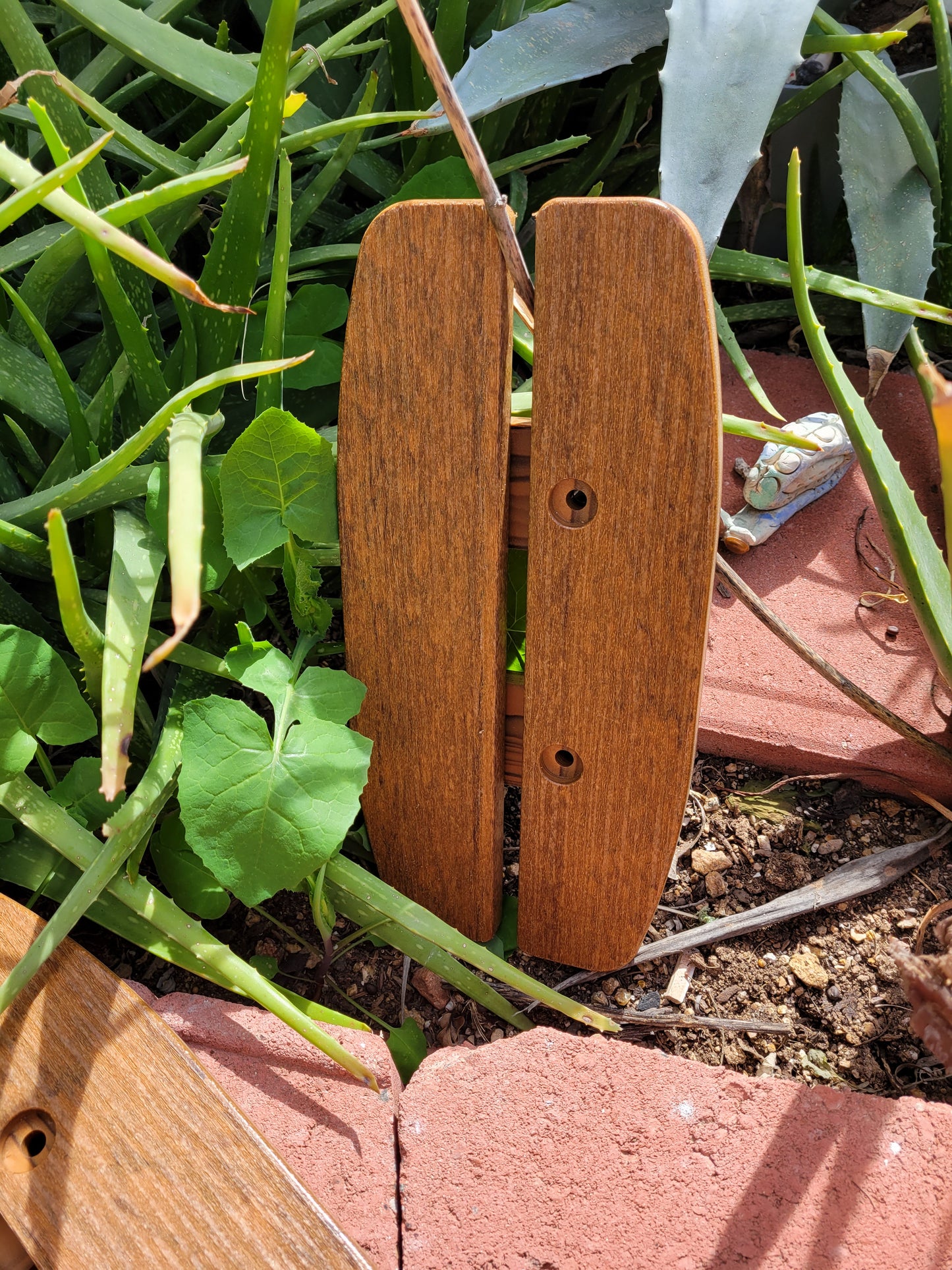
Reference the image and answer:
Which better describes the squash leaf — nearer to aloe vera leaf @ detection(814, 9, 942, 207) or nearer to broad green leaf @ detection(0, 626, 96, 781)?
broad green leaf @ detection(0, 626, 96, 781)

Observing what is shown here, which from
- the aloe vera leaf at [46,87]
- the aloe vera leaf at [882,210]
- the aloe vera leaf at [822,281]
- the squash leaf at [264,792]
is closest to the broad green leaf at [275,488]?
the squash leaf at [264,792]

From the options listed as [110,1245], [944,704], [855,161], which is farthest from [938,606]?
[110,1245]

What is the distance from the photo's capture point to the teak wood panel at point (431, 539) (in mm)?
587

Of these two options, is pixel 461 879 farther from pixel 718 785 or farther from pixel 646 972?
pixel 718 785

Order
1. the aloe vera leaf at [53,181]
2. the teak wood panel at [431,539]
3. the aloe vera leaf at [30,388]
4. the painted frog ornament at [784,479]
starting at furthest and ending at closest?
Result: the painted frog ornament at [784,479] → the aloe vera leaf at [30,388] → the teak wood panel at [431,539] → the aloe vera leaf at [53,181]

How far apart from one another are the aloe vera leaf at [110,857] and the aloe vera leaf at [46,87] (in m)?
0.46

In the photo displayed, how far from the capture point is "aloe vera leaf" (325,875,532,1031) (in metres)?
0.75

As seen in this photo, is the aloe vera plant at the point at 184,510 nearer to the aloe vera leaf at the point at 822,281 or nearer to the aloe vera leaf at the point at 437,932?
the aloe vera leaf at the point at 437,932

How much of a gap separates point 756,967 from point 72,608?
2.02 feet

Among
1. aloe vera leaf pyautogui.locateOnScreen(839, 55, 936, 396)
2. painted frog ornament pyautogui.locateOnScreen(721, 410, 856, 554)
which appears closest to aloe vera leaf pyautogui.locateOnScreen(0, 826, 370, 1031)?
painted frog ornament pyautogui.locateOnScreen(721, 410, 856, 554)

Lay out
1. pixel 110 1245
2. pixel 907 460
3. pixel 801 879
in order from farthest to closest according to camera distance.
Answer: pixel 907 460 < pixel 801 879 < pixel 110 1245

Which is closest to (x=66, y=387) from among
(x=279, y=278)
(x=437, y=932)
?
(x=279, y=278)

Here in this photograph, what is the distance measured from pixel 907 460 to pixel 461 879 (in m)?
0.72

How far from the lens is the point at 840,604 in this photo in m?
1.02
